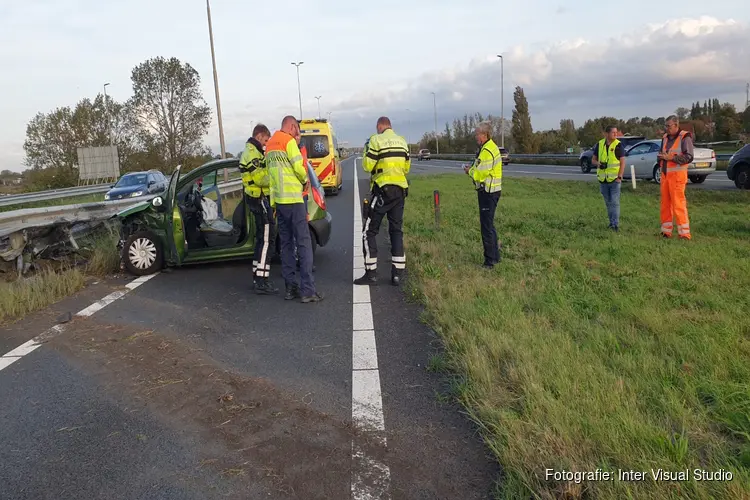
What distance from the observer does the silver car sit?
1748 cm

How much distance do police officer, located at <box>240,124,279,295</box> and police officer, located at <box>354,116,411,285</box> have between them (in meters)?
1.14

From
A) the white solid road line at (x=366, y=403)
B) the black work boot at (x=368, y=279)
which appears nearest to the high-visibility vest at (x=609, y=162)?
the black work boot at (x=368, y=279)

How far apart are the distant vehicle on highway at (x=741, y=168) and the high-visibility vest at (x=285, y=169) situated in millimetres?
14443

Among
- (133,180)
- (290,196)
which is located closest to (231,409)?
(290,196)

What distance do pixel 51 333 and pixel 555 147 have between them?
52.1 meters

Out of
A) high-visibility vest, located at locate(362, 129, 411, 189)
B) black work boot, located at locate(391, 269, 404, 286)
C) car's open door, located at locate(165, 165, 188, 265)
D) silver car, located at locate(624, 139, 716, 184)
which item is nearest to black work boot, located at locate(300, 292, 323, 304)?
black work boot, located at locate(391, 269, 404, 286)

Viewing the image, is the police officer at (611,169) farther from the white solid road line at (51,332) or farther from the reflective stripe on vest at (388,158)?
the white solid road line at (51,332)

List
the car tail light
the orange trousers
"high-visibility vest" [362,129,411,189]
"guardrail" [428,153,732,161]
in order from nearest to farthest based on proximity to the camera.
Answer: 1. "high-visibility vest" [362,129,411,189]
2. the car tail light
3. the orange trousers
4. "guardrail" [428,153,732,161]

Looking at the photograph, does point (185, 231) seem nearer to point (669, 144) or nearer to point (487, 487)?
point (487, 487)

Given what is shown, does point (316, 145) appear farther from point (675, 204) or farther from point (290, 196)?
point (290, 196)

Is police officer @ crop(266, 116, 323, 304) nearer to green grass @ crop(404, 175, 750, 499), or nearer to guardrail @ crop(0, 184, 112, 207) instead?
green grass @ crop(404, 175, 750, 499)

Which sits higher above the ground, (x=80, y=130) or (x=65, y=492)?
(x=80, y=130)

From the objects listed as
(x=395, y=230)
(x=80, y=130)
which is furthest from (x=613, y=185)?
(x=80, y=130)

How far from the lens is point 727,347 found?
12.6 feet
